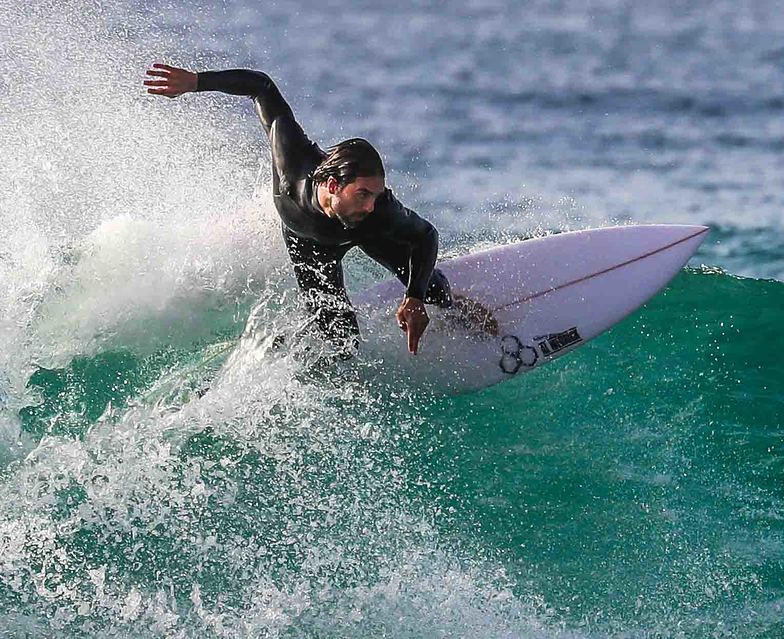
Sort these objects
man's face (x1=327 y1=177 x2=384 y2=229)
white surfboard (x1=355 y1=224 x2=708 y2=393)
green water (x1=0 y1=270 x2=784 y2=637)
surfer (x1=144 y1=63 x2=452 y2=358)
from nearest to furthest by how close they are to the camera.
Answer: green water (x1=0 y1=270 x2=784 y2=637), man's face (x1=327 y1=177 x2=384 y2=229), surfer (x1=144 y1=63 x2=452 y2=358), white surfboard (x1=355 y1=224 x2=708 y2=393)

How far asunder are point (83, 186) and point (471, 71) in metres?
9.08

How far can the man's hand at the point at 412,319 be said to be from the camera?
571 centimetres

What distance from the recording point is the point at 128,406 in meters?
6.51

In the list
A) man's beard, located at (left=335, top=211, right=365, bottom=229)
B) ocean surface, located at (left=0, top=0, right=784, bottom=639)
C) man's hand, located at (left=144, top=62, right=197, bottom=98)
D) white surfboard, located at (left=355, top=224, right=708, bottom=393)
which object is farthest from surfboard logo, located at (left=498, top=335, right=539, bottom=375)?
man's hand, located at (left=144, top=62, right=197, bottom=98)

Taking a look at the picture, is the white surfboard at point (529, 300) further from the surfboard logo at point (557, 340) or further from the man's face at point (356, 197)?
the man's face at point (356, 197)

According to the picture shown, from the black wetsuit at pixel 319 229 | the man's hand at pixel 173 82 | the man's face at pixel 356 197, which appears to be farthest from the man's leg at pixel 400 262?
the man's hand at pixel 173 82

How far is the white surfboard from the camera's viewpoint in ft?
21.7

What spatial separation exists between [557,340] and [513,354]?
283 mm

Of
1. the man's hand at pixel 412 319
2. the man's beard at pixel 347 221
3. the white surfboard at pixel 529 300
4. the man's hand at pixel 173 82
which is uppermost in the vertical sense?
the man's hand at pixel 173 82

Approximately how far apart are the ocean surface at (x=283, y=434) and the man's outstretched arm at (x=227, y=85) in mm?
1076

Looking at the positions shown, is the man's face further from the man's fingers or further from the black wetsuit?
the man's fingers

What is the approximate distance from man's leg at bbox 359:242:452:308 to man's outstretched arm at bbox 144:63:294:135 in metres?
0.82

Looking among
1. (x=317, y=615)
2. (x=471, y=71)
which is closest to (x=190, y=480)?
(x=317, y=615)

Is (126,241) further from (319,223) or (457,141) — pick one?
(457,141)
